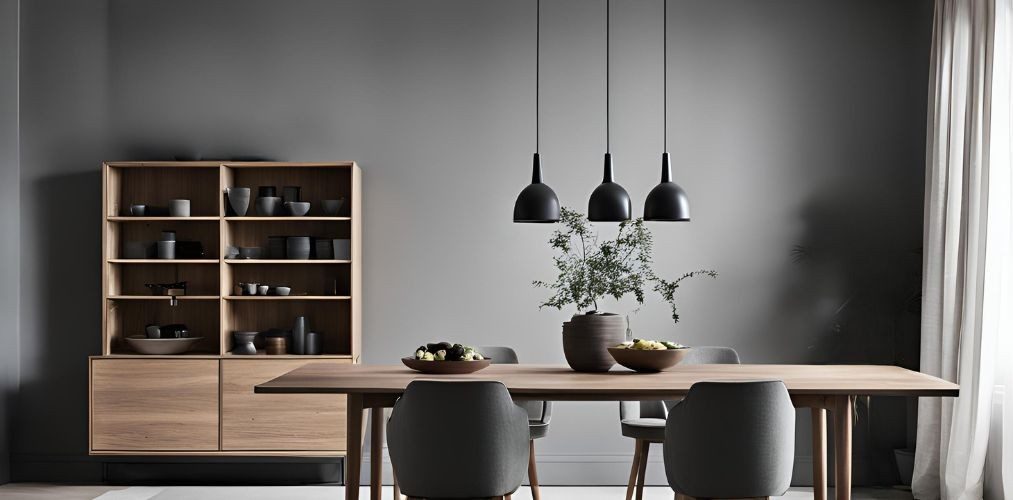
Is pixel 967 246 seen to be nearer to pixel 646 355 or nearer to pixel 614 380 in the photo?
pixel 646 355

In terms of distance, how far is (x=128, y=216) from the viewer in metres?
4.90

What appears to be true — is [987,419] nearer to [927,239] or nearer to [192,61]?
[927,239]

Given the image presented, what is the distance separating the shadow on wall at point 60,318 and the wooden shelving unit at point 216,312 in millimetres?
218

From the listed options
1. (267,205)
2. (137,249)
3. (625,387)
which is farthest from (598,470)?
(137,249)

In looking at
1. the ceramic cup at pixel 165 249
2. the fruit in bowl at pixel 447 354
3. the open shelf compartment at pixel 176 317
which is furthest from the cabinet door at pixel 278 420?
the fruit in bowl at pixel 447 354

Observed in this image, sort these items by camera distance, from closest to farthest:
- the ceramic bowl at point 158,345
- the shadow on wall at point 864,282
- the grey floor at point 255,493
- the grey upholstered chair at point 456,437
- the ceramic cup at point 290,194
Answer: the grey upholstered chair at point 456,437, the grey floor at point 255,493, the ceramic bowl at point 158,345, the ceramic cup at point 290,194, the shadow on wall at point 864,282

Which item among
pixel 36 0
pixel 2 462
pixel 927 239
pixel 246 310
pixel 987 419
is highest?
pixel 36 0

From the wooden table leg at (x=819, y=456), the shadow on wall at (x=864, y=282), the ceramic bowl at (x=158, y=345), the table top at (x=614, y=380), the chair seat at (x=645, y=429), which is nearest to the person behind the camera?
the table top at (x=614, y=380)

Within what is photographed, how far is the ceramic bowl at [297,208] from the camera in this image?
187 inches

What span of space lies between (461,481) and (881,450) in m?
3.16

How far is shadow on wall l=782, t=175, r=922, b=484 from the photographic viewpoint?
4.97 m

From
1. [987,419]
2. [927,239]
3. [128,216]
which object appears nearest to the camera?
[987,419]

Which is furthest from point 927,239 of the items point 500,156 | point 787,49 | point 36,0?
point 36,0

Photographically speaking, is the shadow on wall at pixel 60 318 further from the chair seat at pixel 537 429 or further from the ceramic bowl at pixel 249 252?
the chair seat at pixel 537 429
